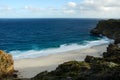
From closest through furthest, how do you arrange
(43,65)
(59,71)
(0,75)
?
(59,71) < (0,75) < (43,65)

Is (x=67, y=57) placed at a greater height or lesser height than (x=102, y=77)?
lesser

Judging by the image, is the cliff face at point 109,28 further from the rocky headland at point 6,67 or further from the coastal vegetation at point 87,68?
the rocky headland at point 6,67

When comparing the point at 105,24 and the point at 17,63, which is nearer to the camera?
the point at 17,63

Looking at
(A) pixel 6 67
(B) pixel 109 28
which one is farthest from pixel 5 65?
(B) pixel 109 28

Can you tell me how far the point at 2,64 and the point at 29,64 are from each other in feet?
32.8

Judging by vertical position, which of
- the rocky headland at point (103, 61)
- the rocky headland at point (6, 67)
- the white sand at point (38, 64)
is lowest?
the white sand at point (38, 64)

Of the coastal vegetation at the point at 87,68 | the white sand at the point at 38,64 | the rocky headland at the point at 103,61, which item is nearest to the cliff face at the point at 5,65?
the coastal vegetation at the point at 87,68

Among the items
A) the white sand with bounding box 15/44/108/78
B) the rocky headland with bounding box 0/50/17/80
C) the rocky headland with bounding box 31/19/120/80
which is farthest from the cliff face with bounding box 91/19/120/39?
the rocky headland with bounding box 0/50/17/80

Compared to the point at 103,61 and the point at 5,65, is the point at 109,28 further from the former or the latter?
the point at 103,61

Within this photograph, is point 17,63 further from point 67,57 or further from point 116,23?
point 116,23

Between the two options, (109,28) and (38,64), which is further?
(109,28)

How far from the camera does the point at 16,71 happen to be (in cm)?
4056

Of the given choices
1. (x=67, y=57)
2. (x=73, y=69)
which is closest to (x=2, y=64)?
(x=73, y=69)

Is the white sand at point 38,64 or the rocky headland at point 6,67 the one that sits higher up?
the rocky headland at point 6,67
